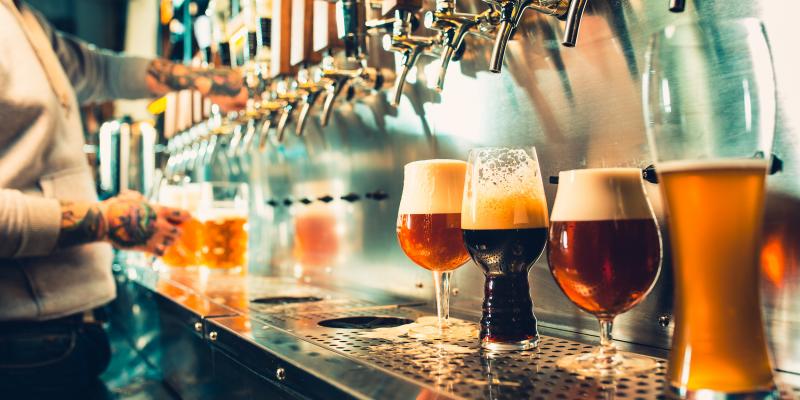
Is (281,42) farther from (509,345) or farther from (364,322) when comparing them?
(509,345)

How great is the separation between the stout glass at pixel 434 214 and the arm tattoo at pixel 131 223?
2.98 feet

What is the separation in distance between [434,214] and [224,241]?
145 cm

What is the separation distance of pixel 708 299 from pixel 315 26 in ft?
5.39

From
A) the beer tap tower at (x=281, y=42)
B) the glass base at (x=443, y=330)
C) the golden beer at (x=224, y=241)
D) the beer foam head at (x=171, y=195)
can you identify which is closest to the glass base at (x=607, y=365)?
the glass base at (x=443, y=330)

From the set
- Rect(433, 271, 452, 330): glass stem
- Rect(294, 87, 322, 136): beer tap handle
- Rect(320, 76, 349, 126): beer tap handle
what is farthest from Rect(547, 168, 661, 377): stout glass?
Rect(294, 87, 322, 136): beer tap handle

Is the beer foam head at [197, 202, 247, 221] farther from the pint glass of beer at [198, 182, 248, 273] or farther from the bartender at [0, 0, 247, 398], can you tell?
the bartender at [0, 0, 247, 398]

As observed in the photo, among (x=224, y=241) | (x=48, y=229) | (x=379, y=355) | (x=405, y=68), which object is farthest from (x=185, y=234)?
(x=379, y=355)

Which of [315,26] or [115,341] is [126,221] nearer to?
[315,26]

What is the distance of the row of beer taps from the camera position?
3.91 ft

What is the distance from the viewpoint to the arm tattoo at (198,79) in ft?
8.22

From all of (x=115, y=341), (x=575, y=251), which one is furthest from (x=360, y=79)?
(x=115, y=341)

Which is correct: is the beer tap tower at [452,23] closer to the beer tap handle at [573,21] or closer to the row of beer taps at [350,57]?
the row of beer taps at [350,57]

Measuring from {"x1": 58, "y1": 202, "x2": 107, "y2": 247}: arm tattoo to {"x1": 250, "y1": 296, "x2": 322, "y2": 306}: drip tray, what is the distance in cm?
41

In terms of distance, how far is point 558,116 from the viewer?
1.26 metres
